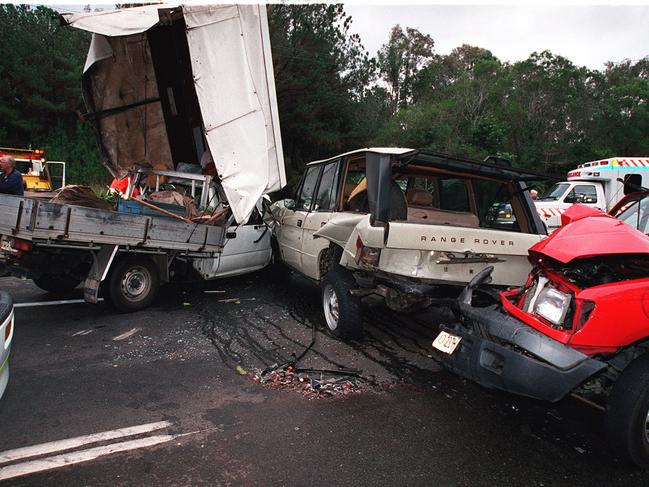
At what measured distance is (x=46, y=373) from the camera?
3.81 m


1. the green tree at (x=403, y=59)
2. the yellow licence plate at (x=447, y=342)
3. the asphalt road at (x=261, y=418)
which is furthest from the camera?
the green tree at (x=403, y=59)

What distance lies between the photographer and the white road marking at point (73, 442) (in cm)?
265

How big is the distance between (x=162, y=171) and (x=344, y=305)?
3857 millimetres

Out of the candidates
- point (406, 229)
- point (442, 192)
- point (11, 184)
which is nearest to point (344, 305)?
point (406, 229)

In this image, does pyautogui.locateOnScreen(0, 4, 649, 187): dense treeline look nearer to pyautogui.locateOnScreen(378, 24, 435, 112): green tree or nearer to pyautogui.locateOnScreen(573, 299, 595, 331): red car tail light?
pyautogui.locateOnScreen(378, 24, 435, 112): green tree

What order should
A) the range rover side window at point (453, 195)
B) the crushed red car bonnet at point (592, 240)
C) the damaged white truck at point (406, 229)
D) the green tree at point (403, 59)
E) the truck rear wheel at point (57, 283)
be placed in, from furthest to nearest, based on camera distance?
1. the green tree at point (403, 59)
2. the truck rear wheel at point (57, 283)
3. the range rover side window at point (453, 195)
4. the damaged white truck at point (406, 229)
5. the crushed red car bonnet at point (592, 240)

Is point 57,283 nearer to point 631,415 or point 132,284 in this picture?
point 132,284


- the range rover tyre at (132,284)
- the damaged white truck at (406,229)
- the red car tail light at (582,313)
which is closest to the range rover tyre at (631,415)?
the red car tail light at (582,313)

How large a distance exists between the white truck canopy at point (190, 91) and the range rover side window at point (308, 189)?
350mm

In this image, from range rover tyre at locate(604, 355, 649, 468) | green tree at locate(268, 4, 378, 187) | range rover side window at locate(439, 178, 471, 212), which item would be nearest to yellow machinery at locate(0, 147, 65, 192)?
green tree at locate(268, 4, 378, 187)

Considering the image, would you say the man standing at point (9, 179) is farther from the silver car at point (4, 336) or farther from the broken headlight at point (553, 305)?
the broken headlight at point (553, 305)

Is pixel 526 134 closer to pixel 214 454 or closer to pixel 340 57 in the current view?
pixel 340 57

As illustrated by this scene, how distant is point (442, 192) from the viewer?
525 cm

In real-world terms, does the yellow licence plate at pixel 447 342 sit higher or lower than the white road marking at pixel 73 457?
higher
